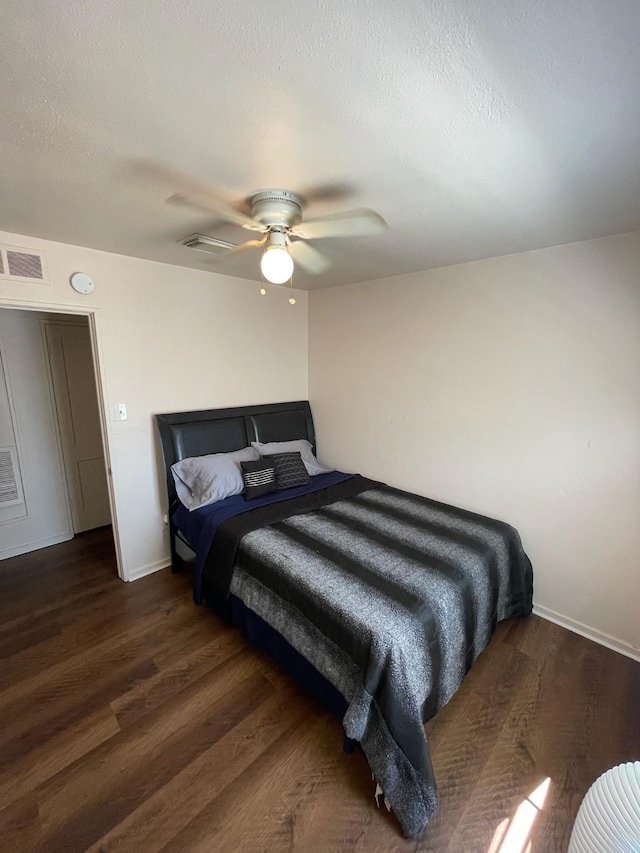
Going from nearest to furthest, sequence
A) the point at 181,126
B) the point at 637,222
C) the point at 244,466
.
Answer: the point at 181,126 < the point at 637,222 < the point at 244,466

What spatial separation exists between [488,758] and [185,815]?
4.23 feet

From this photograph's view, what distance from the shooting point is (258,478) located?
9.55ft

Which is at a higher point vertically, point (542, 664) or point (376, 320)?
point (376, 320)

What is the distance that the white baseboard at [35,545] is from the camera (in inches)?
128

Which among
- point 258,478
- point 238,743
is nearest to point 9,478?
point 258,478

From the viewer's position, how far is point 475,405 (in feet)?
8.87

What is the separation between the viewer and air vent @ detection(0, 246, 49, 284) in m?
2.18

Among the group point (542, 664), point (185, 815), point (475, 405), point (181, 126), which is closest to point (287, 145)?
point (181, 126)

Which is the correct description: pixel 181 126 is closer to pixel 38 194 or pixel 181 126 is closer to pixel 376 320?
pixel 38 194

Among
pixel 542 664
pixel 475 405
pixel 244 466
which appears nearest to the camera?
pixel 542 664

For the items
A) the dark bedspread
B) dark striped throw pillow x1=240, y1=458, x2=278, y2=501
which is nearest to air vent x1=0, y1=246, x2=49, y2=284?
dark striped throw pillow x1=240, y1=458, x2=278, y2=501

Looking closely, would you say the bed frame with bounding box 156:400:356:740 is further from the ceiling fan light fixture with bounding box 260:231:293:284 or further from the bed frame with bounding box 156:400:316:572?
the ceiling fan light fixture with bounding box 260:231:293:284

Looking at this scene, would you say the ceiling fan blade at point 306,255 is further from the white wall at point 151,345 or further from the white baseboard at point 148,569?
the white baseboard at point 148,569

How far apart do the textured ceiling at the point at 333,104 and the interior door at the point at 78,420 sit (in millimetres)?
1860
